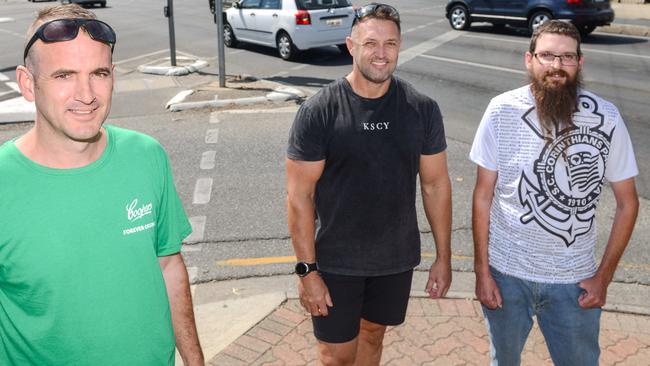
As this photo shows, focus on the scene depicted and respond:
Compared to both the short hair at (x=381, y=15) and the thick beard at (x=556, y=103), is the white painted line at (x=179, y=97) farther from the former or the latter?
the thick beard at (x=556, y=103)

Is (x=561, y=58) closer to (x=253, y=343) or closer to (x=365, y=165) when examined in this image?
(x=365, y=165)

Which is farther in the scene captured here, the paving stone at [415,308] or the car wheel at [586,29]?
the car wheel at [586,29]

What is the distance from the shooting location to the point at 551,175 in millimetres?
3422

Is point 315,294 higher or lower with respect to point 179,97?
higher

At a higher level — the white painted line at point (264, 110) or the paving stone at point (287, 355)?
the paving stone at point (287, 355)

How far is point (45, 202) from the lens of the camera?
235 cm

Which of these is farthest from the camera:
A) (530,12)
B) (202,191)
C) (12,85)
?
(530,12)

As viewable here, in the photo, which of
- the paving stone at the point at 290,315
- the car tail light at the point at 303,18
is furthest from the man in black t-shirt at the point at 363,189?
the car tail light at the point at 303,18

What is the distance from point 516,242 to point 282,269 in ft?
10.1

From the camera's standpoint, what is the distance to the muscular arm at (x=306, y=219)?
357 cm

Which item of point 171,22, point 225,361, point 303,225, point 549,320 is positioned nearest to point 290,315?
point 225,361

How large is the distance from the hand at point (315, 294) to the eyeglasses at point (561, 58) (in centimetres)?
161

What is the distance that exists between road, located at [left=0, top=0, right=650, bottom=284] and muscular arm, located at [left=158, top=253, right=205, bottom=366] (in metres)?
3.35

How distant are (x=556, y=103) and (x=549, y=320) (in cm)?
111
